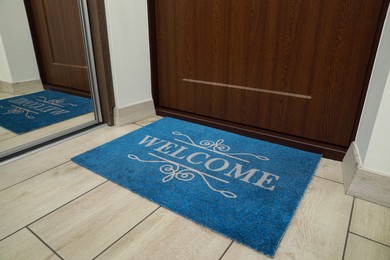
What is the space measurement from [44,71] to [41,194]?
1.02m

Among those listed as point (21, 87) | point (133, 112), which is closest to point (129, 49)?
point (133, 112)

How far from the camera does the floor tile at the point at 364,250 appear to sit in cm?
70

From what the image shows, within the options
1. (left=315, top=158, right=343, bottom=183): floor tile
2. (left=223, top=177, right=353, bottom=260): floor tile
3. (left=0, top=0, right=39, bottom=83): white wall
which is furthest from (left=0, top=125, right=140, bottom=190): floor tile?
(left=315, top=158, right=343, bottom=183): floor tile

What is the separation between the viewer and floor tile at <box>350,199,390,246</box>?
2.53ft

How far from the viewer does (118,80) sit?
4.87 feet

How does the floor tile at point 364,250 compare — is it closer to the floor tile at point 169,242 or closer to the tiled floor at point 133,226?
the tiled floor at point 133,226

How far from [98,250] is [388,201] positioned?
939 millimetres

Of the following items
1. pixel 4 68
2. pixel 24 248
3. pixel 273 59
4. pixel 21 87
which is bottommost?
pixel 24 248

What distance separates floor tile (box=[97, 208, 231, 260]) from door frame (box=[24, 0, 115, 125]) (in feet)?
2.90

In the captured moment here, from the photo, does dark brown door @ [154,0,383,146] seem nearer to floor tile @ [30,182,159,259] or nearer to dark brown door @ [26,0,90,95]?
dark brown door @ [26,0,90,95]

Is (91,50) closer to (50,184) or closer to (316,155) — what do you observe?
(50,184)

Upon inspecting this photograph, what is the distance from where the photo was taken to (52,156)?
122 cm

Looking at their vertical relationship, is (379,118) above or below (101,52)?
below

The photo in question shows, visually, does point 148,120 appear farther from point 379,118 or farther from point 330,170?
point 379,118
